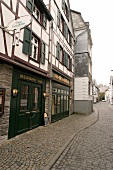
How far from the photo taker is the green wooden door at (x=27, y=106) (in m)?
6.89

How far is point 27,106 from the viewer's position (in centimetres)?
766

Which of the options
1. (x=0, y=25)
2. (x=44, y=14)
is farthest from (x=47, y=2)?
(x=0, y=25)

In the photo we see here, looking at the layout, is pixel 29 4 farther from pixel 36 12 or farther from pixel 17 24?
pixel 17 24

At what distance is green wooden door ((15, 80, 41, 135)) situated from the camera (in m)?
6.89

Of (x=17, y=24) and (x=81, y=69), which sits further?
(x=81, y=69)

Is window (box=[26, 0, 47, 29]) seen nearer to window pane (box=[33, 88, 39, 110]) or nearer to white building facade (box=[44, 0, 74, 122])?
white building facade (box=[44, 0, 74, 122])

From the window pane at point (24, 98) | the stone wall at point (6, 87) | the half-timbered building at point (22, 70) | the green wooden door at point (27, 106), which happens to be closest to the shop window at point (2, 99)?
the half-timbered building at point (22, 70)

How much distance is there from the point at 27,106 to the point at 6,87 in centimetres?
205

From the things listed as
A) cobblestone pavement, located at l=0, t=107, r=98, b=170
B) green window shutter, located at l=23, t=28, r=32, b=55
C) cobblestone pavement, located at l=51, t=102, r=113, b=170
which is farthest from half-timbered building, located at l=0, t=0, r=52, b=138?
cobblestone pavement, located at l=51, t=102, r=113, b=170

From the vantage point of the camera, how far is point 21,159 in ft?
13.9

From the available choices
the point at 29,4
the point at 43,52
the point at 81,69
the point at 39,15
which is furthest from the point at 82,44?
the point at 29,4

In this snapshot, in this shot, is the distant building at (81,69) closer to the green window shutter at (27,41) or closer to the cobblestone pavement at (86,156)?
the cobblestone pavement at (86,156)

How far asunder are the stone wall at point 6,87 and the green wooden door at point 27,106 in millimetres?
746

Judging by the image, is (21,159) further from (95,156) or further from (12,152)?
(95,156)
